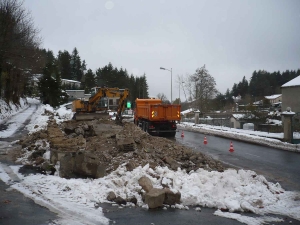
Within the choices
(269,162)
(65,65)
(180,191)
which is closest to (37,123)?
(269,162)

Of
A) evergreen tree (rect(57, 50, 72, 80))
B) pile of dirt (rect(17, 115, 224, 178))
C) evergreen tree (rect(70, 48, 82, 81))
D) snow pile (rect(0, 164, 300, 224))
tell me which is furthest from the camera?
evergreen tree (rect(70, 48, 82, 81))

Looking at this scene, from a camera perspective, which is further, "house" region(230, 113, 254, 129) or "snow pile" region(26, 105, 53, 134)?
"house" region(230, 113, 254, 129)

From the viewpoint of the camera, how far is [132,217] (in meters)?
6.18

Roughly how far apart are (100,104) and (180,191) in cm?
1892

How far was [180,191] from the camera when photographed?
24.7 ft

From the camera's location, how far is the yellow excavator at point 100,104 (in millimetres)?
22000

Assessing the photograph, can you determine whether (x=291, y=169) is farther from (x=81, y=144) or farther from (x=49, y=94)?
(x=49, y=94)

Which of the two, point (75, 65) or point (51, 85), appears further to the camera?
point (75, 65)

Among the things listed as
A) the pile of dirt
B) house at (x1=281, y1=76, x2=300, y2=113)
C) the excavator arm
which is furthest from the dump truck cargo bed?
house at (x1=281, y1=76, x2=300, y2=113)

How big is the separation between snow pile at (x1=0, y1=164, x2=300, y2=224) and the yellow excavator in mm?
13428

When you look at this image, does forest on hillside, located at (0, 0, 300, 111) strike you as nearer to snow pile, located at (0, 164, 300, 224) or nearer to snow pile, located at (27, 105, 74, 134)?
snow pile, located at (27, 105, 74, 134)

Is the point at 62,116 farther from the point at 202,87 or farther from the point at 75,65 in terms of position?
the point at 75,65

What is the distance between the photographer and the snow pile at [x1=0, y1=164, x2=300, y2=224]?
6.66 m

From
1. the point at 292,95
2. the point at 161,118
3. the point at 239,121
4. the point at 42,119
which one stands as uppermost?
the point at 292,95
